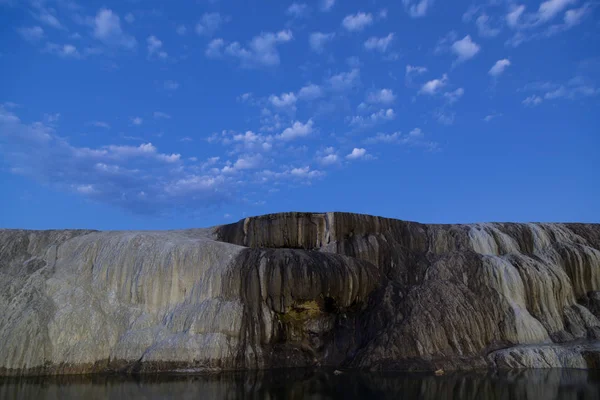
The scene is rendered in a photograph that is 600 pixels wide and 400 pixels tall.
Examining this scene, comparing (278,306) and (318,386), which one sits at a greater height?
(278,306)

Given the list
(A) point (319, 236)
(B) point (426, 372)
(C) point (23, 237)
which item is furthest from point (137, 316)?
(B) point (426, 372)

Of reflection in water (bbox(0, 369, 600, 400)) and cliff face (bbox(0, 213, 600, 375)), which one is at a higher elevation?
cliff face (bbox(0, 213, 600, 375))

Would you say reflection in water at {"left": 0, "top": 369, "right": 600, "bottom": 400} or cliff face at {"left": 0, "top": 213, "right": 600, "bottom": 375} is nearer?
reflection in water at {"left": 0, "top": 369, "right": 600, "bottom": 400}

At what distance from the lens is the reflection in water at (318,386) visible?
20.7 m

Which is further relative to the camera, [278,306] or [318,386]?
[278,306]

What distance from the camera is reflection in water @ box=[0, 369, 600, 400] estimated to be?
2070 cm

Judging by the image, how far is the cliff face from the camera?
1137 inches

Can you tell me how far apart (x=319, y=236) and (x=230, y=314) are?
1079 cm

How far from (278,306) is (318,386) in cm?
849

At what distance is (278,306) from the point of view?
103 feet

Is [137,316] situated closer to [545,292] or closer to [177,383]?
[177,383]

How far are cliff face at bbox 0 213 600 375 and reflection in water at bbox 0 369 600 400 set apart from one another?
2.16 meters

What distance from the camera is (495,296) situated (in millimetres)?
33938

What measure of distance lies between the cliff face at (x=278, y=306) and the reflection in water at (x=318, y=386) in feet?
7.08
